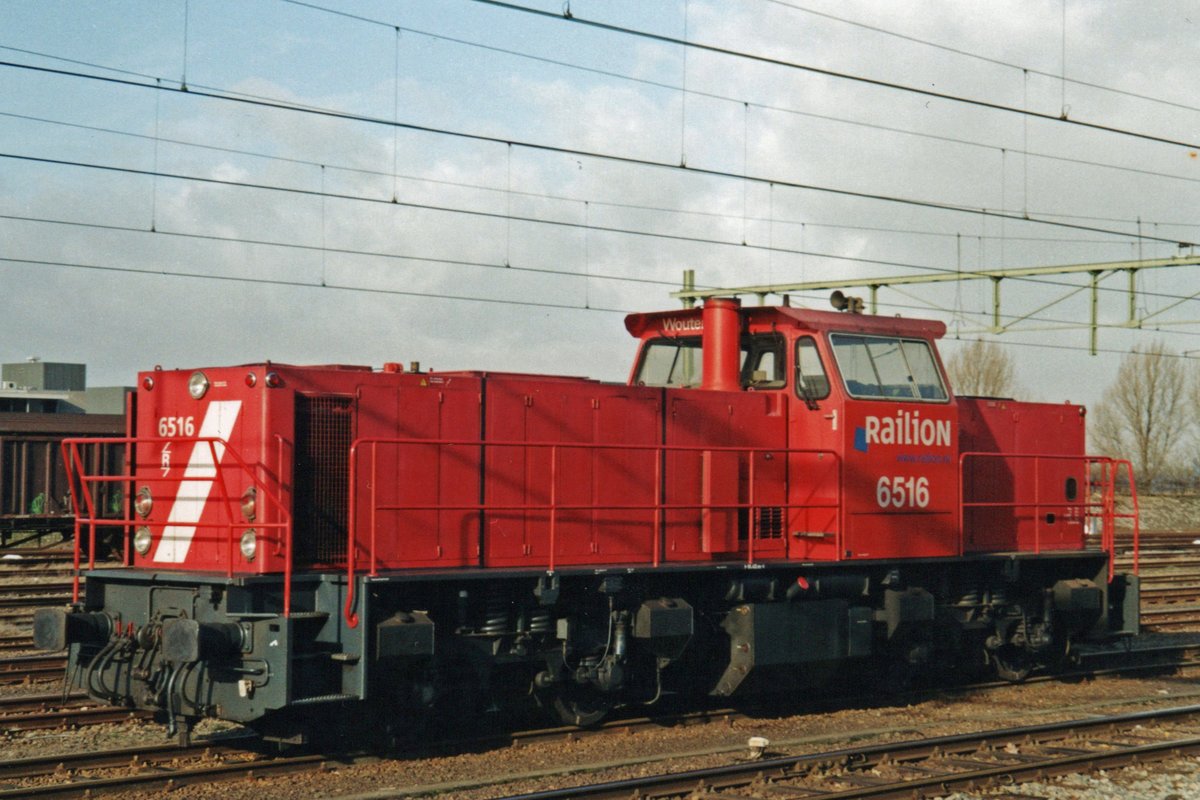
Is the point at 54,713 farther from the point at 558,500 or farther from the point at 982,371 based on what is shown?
the point at 982,371

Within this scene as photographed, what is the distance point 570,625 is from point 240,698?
9.05 ft

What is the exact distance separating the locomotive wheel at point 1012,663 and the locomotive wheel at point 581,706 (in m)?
4.97

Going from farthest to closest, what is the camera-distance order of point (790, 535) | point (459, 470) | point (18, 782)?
1. point (790, 535)
2. point (459, 470)
3. point (18, 782)

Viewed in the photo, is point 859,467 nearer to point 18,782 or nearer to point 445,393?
point 445,393

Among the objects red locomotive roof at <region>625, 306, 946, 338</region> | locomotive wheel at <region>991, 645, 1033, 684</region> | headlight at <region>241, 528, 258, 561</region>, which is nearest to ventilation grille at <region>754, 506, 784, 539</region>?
red locomotive roof at <region>625, 306, 946, 338</region>

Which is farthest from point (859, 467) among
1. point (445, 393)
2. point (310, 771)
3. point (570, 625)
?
point (310, 771)

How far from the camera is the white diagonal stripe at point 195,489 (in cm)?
941

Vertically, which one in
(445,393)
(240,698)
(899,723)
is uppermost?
(445,393)

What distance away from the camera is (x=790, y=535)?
11.7m

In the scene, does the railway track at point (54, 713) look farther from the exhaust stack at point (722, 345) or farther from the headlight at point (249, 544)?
the exhaust stack at point (722, 345)

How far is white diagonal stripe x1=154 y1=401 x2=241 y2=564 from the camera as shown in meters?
9.41

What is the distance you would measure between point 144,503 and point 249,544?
1.37 m

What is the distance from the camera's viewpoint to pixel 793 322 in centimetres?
1164

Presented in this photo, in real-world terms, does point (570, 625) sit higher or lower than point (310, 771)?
higher
